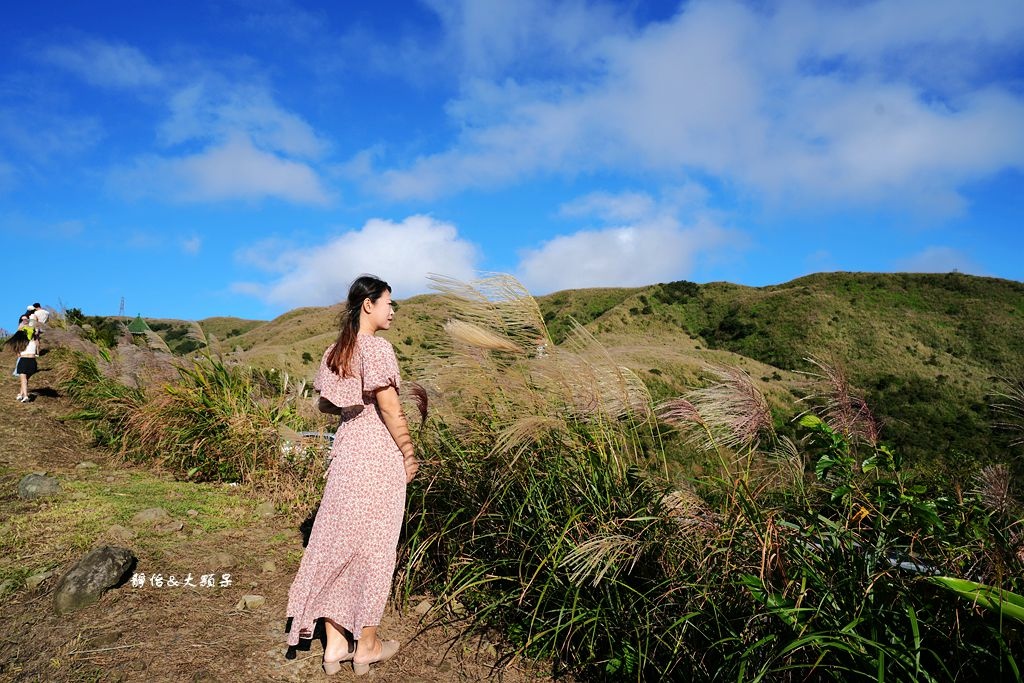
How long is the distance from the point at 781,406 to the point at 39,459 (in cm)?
4580

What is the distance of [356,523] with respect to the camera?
320cm

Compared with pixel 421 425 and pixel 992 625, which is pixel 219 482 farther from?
pixel 992 625

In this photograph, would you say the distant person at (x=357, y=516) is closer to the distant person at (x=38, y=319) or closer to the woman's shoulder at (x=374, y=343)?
the woman's shoulder at (x=374, y=343)

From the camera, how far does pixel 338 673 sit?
3.23 m

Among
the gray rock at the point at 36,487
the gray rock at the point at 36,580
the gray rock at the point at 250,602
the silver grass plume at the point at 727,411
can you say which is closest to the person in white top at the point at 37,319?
the gray rock at the point at 36,487

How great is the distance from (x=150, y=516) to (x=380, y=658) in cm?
286

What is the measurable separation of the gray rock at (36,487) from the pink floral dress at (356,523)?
3.71 m

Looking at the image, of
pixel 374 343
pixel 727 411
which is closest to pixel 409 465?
pixel 374 343

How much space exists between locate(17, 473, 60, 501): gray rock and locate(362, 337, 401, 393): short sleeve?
412 cm

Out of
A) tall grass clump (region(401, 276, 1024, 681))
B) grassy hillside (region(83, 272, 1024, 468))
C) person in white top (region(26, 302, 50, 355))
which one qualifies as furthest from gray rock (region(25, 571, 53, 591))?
grassy hillside (region(83, 272, 1024, 468))

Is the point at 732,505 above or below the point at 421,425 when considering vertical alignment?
below

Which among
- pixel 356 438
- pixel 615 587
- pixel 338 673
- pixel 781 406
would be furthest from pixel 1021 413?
pixel 781 406

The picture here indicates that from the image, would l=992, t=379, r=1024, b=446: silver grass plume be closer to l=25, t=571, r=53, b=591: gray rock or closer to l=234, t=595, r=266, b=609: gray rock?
l=234, t=595, r=266, b=609: gray rock

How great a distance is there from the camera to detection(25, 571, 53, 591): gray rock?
399 cm
